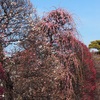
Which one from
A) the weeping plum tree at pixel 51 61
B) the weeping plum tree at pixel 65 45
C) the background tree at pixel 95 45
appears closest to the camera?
the weeping plum tree at pixel 51 61

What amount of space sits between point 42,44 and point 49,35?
65 cm

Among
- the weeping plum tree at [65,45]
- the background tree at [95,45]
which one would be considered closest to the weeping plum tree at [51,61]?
the weeping plum tree at [65,45]

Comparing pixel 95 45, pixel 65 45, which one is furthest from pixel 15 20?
pixel 95 45

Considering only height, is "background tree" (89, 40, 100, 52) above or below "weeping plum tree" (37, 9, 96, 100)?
above

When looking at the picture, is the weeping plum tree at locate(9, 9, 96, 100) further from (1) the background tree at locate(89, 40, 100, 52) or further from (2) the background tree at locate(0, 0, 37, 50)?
(1) the background tree at locate(89, 40, 100, 52)

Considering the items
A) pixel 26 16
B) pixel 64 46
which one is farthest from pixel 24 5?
pixel 64 46

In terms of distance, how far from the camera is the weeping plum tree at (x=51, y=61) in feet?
49.4

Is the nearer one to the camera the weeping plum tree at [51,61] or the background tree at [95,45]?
the weeping plum tree at [51,61]

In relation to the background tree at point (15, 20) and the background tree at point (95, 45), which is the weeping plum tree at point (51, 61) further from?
the background tree at point (95, 45)

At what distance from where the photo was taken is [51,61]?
A: 15352 millimetres

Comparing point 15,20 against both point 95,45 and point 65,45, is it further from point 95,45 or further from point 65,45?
point 95,45

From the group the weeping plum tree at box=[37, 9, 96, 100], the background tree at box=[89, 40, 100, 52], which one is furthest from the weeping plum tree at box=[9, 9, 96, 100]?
the background tree at box=[89, 40, 100, 52]

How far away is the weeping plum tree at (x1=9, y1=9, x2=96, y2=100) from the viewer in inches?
593

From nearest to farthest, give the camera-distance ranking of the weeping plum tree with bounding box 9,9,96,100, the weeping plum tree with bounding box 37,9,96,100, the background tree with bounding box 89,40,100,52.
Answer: the weeping plum tree with bounding box 9,9,96,100 < the weeping plum tree with bounding box 37,9,96,100 < the background tree with bounding box 89,40,100,52
